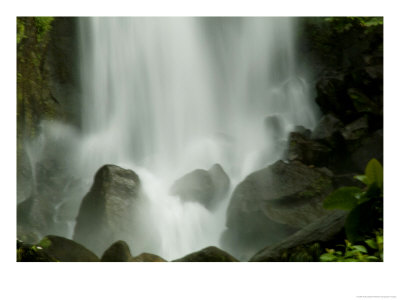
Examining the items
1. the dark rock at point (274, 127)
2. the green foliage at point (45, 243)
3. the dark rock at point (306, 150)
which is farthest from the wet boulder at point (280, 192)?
the green foliage at point (45, 243)

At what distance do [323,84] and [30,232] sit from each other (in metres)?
3.93

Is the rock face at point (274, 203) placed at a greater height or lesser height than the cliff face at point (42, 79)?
lesser

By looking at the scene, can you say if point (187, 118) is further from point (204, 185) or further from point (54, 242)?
point (54, 242)

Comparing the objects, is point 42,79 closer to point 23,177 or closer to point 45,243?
point 23,177

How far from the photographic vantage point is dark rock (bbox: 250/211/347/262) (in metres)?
3.66

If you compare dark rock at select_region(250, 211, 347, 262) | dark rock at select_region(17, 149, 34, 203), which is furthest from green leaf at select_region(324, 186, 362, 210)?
dark rock at select_region(17, 149, 34, 203)

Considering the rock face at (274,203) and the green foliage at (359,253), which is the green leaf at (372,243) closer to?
the green foliage at (359,253)

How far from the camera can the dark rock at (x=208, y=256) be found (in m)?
4.03

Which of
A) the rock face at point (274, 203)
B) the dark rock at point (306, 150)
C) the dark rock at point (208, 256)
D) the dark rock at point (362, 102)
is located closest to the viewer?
the dark rock at point (208, 256)

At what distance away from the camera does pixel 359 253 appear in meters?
3.51

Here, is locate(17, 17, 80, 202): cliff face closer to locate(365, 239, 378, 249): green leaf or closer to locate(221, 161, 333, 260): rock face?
locate(221, 161, 333, 260): rock face

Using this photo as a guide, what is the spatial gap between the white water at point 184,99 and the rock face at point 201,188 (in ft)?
0.24
